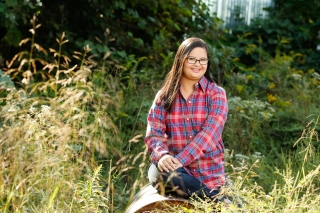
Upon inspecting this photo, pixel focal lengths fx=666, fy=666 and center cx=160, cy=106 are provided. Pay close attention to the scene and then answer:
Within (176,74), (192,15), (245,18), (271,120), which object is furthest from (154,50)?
(245,18)

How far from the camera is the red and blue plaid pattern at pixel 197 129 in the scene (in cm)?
384

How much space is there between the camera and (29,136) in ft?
12.3

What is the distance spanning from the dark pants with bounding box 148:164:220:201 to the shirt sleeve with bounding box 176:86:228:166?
105mm

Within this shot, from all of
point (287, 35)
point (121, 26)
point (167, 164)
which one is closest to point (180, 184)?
point (167, 164)

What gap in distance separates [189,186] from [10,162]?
3.17 ft

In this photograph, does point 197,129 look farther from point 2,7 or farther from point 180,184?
point 2,7

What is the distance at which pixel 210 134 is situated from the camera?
382 cm

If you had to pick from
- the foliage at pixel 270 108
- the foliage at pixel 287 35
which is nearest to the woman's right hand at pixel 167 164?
the foliage at pixel 270 108

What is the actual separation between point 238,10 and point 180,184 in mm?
7447

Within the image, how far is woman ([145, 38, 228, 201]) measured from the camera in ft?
12.5

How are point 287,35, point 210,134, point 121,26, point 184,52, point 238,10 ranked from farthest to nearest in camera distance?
point 238,10 < point 287,35 < point 121,26 < point 184,52 < point 210,134

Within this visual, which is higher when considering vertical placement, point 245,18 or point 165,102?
point 245,18

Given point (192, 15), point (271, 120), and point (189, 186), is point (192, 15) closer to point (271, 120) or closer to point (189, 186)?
point (271, 120)

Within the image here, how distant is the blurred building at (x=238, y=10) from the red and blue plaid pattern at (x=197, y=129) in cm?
637
